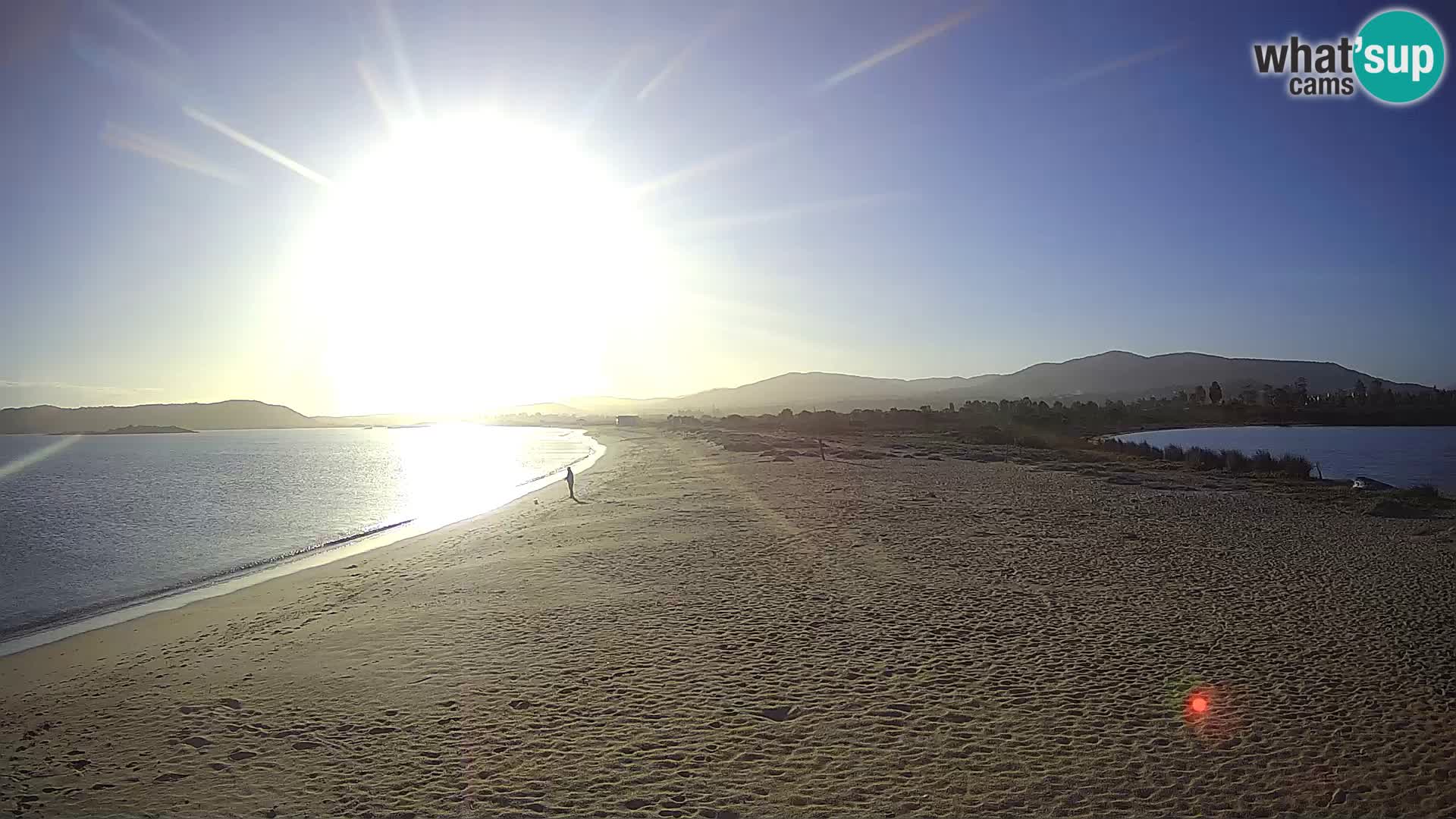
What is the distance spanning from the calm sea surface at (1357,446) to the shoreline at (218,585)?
3478 centimetres

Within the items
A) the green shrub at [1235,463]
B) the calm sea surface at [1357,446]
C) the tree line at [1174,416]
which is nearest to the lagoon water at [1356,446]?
the calm sea surface at [1357,446]

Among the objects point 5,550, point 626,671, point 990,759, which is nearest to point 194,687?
point 626,671

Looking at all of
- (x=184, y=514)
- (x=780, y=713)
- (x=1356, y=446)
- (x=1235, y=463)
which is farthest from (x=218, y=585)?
(x=1356, y=446)

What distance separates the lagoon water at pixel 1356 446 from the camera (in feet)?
118

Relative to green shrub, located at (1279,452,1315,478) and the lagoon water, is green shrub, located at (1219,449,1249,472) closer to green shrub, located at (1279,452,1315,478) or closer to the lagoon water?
green shrub, located at (1279,452,1315,478)

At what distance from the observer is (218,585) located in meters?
16.8

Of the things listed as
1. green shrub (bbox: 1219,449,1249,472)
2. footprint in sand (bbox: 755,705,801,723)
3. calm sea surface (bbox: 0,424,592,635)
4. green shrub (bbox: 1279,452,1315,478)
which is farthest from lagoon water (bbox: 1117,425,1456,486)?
calm sea surface (bbox: 0,424,592,635)

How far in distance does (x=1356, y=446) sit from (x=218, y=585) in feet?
224

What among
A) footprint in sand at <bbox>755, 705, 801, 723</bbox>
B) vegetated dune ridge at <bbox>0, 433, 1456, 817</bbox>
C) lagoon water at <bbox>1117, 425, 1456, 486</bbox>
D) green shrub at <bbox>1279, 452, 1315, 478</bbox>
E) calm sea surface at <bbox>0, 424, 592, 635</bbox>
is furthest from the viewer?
lagoon water at <bbox>1117, 425, 1456, 486</bbox>

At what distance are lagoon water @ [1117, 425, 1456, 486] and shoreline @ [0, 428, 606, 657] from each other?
116ft

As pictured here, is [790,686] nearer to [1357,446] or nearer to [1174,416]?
[1357,446]

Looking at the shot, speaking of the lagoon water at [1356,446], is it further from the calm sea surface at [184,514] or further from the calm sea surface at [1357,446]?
the calm sea surface at [184,514]

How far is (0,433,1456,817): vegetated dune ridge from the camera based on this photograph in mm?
5852

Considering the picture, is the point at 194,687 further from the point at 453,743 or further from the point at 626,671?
the point at 626,671
